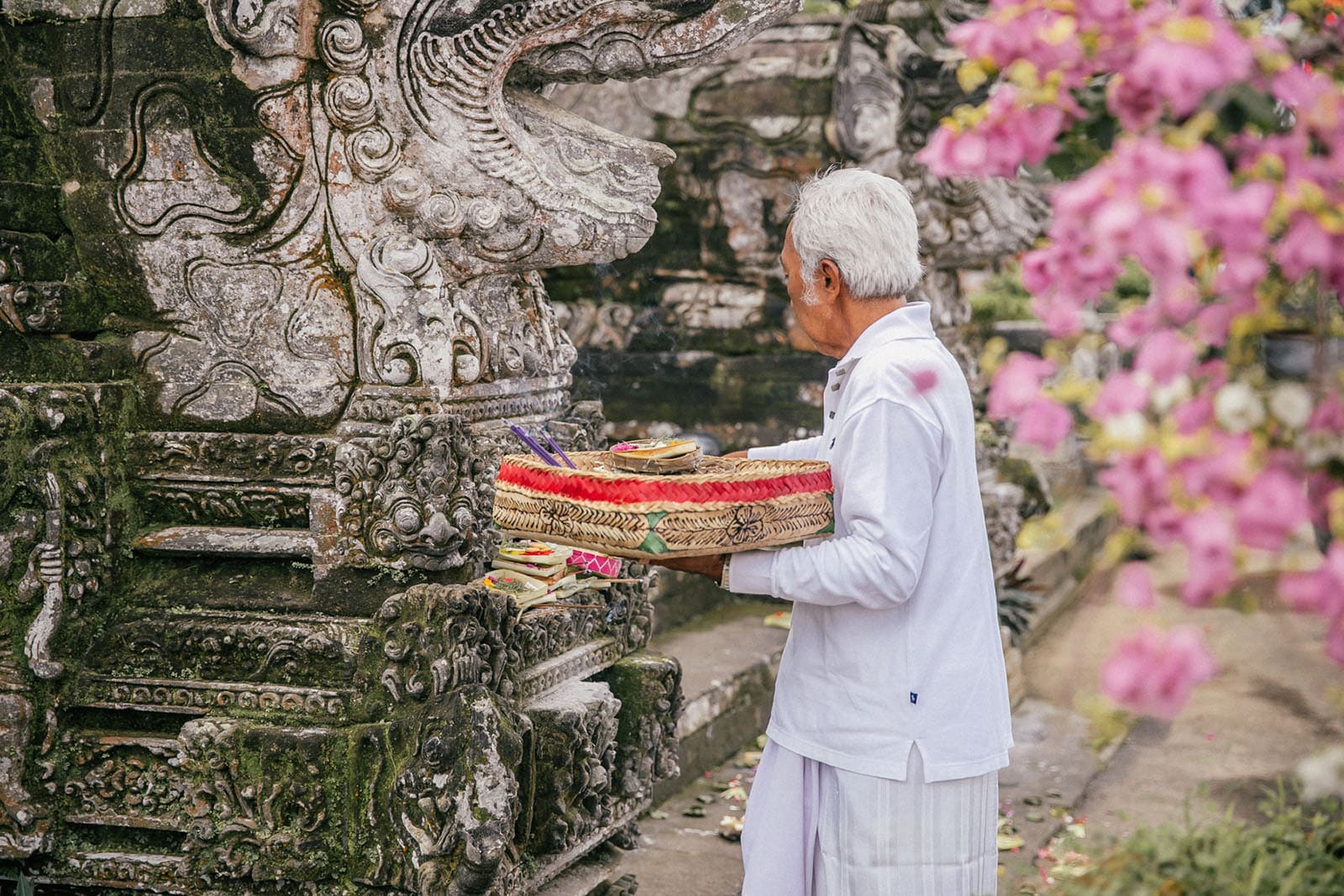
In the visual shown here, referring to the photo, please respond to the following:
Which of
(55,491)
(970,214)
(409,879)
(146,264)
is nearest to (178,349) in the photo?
(146,264)

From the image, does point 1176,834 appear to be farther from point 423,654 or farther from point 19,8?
point 19,8

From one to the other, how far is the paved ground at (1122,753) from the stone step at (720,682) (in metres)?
0.11

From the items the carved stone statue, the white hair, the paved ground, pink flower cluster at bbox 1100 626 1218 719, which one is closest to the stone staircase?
the paved ground

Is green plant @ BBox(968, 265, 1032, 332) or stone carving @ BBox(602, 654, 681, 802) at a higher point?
green plant @ BBox(968, 265, 1032, 332)

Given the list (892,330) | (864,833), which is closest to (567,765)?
(864,833)

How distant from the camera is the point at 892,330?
2514 millimetres

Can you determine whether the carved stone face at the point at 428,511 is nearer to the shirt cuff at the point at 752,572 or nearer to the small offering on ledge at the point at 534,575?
the small offering on ledge at the point at 534,575

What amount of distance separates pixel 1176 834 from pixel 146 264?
2.64m

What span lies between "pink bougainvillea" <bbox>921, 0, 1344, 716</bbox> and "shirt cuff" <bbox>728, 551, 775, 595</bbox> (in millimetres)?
1119

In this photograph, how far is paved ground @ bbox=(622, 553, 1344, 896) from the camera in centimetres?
446

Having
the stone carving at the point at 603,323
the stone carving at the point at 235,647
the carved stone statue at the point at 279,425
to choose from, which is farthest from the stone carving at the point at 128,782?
the stone carving at the point at 603,323

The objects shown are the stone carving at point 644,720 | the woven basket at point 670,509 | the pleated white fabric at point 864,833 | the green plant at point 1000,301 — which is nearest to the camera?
the woven basket at point 670,509

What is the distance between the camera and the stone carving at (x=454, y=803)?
2.90m

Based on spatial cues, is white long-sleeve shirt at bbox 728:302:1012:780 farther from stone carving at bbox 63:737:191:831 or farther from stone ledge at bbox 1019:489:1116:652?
stone ledge at bbox 1019:489:1116:652
